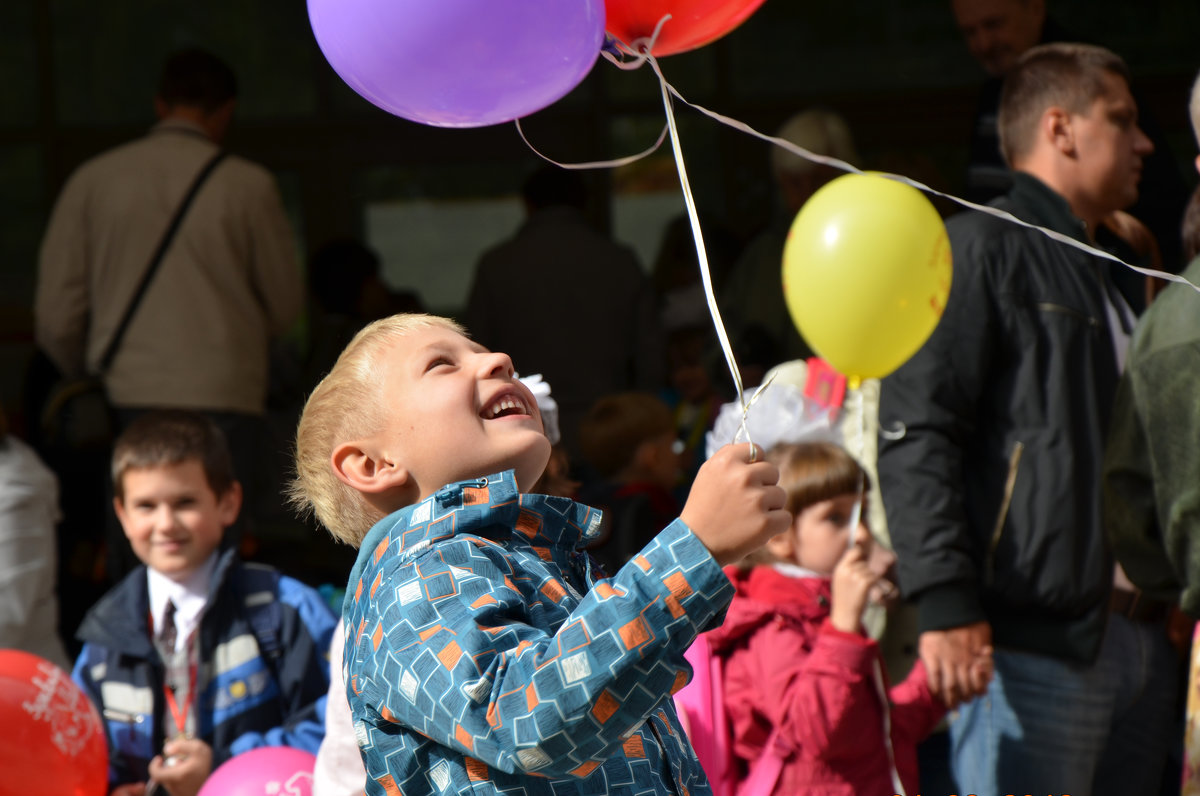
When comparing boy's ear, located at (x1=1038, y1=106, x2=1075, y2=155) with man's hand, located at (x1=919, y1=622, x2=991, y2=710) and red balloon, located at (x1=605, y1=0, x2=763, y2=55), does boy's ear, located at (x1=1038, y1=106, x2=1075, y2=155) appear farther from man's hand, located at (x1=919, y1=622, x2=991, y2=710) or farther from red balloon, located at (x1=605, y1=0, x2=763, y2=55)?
red balloon, located at (x1=605, y1=0, x2=763, y2=55)

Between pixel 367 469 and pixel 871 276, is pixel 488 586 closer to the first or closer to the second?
pixel 367 469

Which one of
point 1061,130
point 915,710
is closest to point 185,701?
point 915,710

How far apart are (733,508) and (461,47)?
737 mm

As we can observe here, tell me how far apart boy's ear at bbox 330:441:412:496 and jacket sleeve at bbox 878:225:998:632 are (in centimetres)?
147

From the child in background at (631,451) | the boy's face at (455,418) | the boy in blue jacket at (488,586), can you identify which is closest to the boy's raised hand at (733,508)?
the boy in blue jacket at (488,586)

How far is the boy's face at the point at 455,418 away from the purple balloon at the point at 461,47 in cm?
34

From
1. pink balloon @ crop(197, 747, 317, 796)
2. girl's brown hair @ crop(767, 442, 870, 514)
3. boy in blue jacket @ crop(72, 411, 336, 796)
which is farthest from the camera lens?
boy in blue jacket @ crop(72, 411, 336, 796)

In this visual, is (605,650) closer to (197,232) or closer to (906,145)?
(197,232)

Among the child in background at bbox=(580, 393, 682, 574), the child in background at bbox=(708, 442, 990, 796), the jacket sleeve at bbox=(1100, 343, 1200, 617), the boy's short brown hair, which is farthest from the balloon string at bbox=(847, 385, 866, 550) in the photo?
the boy's short brown hair

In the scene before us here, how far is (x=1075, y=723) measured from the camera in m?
2.89

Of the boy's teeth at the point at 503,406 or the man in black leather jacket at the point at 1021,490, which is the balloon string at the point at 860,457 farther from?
the boy's teeth at the point at 503,406

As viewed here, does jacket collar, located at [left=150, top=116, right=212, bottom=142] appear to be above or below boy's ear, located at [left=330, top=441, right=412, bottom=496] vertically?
above

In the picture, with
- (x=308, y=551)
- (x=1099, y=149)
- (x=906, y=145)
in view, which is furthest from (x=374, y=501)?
(x=906, y=145)

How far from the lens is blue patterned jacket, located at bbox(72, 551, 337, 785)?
3.17 meters
